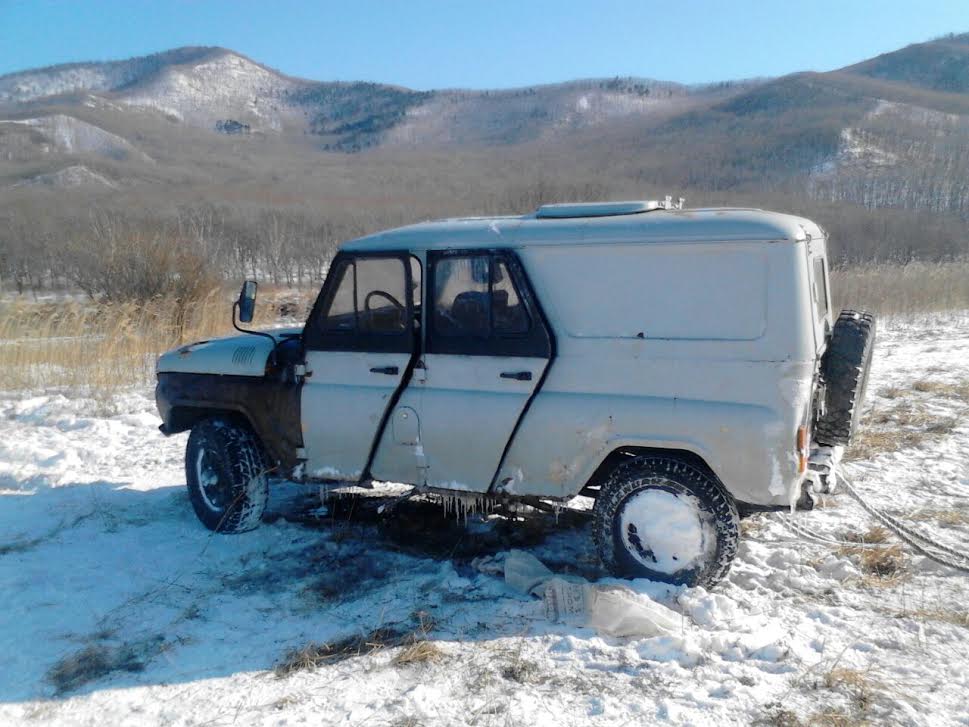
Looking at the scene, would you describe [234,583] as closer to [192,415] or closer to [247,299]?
[192,415]

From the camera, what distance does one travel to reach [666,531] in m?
4.28

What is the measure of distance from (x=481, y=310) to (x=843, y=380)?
2150 millimetres

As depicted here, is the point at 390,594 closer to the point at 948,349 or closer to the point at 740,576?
the point at 740,576

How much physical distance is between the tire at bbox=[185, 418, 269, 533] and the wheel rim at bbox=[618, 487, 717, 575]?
104 inches

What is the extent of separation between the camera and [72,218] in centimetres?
3166

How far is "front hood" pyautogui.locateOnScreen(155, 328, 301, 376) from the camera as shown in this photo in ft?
17.2

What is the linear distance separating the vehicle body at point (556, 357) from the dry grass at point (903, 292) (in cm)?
1383

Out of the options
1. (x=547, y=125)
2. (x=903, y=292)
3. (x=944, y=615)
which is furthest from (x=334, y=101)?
(x=944, y=615)

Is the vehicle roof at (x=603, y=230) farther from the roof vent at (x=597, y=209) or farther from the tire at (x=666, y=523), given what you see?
the tire at (x=666, y=523)

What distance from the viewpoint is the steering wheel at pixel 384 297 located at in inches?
189

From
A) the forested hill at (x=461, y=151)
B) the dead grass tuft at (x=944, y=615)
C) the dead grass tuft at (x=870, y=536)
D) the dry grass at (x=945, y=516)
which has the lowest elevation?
the dry grass at (x=945, y=516)

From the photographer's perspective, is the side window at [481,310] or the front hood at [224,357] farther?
the front hood at [224,357]

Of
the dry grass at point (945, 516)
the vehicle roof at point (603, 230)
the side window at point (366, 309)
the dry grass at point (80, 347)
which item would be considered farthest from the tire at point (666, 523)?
the dry grass at point (80, 347)

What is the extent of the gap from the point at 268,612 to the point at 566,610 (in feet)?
5.43
